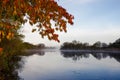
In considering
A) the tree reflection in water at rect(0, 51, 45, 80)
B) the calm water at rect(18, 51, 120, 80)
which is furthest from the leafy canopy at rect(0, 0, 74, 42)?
the calm water at rect(18, 51, 120, 80)

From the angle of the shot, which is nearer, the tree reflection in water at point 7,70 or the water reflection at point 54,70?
the tree reflection in water at point 7,70

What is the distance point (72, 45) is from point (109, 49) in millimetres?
49129

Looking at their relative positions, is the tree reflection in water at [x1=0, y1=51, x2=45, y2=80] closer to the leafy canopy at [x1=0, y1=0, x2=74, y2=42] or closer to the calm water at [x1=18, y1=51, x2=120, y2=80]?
the calm water at [x1=18, y1=51, x2=120, y2=80]

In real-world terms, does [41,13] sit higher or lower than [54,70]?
higher

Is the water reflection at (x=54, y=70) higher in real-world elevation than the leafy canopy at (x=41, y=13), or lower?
lower

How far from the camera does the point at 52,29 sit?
19.7 feet

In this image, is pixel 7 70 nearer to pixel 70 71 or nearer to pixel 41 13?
pixel 70 71

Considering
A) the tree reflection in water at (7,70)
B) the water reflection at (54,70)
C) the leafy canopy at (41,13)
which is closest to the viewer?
the leafy canopy at (41,13)

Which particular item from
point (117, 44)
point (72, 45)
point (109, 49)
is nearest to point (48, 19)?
point (117, 44)

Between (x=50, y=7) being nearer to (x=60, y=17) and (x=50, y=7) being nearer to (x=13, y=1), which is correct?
(x=60, y=17)

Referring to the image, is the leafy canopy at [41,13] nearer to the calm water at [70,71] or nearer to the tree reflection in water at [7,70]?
the tree reflection in water at [7,70]

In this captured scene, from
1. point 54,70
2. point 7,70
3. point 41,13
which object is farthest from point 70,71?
point 41,13

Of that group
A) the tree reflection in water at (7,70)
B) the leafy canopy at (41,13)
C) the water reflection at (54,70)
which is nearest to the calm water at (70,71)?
the water reflection at (54,70)

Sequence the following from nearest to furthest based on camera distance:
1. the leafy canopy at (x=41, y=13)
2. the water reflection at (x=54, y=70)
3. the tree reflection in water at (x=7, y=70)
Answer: the leafy canopy at (x=41, y=13) → the tree reflection in water at (x=7, y=70) → the water reflection at (x=54, y=70)
